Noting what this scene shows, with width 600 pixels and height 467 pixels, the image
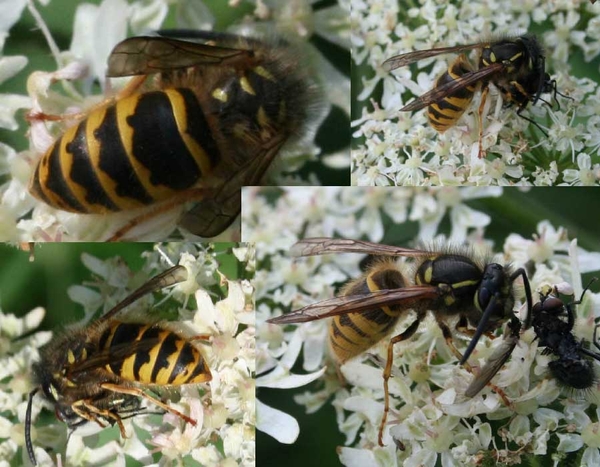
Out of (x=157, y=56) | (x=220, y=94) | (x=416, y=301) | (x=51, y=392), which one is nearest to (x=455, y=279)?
(x=416, y=301)

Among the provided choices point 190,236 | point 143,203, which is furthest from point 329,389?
point 143,203

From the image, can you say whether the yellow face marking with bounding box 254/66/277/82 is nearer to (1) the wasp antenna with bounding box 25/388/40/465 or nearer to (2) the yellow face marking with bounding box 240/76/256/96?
(2) the yellow face marking with bounding box 240/76/256/96

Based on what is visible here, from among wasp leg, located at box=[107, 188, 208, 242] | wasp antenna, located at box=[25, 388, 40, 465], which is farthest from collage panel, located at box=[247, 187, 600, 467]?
wasp antenna, located at box=[25, 388, 40, 465]

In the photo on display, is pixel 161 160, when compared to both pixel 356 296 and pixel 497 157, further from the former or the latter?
pixel 497 157

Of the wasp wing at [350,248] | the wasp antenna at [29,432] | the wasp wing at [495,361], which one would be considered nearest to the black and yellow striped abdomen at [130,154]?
the wasp wing at [350,248]

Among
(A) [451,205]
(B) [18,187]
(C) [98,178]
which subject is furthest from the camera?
(A) [451,205]

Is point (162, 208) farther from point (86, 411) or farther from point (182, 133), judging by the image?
point (86, 411)
